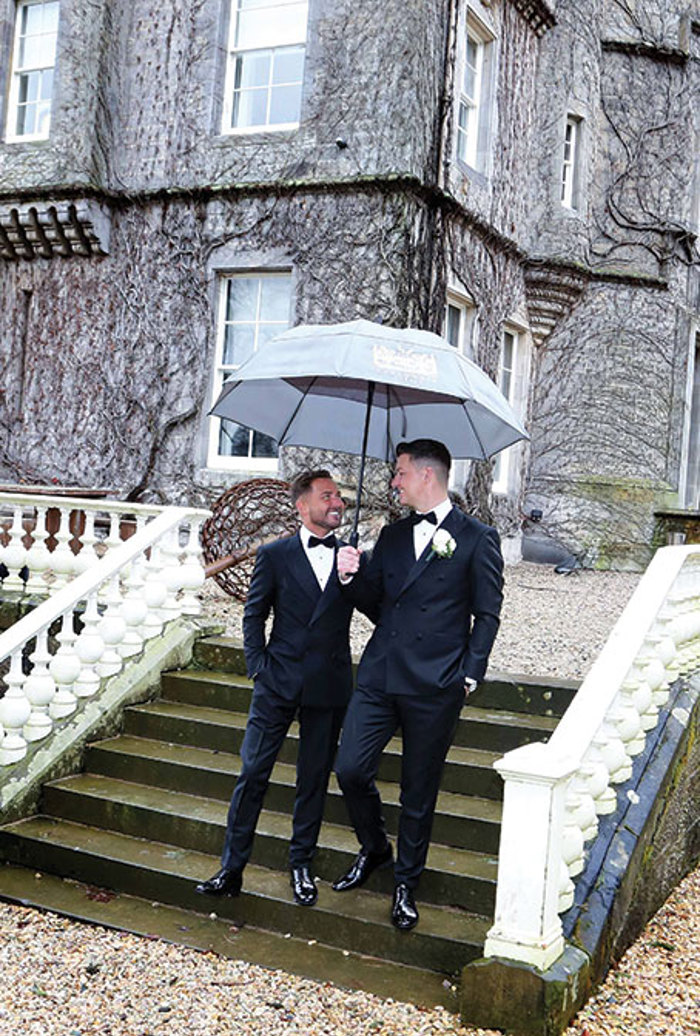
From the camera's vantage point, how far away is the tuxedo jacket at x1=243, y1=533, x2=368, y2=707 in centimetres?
444

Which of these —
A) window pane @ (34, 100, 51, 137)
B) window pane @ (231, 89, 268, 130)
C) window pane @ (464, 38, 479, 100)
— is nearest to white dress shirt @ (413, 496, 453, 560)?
window pane @ (231, 89, 268, 130)

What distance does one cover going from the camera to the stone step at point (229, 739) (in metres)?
5.32

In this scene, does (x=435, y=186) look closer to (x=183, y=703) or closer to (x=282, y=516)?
(x=282, y=516)

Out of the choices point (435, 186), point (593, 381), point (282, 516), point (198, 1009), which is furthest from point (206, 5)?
point (198, 1009)

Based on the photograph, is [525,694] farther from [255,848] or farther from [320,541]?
[320,541]

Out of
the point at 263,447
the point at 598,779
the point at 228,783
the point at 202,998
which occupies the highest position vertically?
the point at 263,447

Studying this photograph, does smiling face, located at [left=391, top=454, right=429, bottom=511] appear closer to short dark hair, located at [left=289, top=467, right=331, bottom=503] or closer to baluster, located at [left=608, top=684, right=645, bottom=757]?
short dark hair, located at [left=289, top=467, right=331, bottom=503]

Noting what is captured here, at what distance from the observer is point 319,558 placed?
4.52 meters

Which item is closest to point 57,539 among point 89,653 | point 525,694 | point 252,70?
point 89,653

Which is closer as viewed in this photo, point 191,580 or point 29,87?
point 191,580

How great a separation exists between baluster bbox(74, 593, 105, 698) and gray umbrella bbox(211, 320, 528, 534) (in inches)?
73.4

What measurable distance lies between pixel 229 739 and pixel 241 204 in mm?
7122

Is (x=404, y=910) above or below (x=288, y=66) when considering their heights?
below

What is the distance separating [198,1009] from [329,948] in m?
0.70
